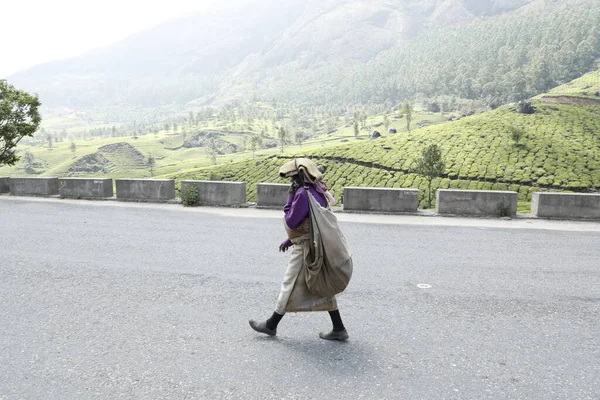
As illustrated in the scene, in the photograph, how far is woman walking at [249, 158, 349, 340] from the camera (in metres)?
4.85

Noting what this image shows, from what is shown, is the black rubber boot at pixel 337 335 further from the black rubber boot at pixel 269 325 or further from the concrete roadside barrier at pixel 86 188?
the concrete roadside barrier at pixel 86 188

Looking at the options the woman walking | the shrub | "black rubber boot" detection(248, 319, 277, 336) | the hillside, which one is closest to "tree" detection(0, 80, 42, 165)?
the shrub

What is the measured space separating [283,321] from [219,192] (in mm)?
10043

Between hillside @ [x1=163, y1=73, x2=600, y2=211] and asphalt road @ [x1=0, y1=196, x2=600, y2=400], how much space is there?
6870 centimetres

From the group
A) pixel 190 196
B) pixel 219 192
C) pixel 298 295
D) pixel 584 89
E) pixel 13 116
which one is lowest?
pixel 298 295

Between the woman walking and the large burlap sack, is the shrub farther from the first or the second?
the large burlap sack

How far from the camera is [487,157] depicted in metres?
97.6

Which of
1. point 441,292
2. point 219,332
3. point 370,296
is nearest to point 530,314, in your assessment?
point 441,292

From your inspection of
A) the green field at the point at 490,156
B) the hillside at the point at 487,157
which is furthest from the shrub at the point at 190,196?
the green field at the point at 490,156

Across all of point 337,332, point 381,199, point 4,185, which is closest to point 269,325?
point 337,332

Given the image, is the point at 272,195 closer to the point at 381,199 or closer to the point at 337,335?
the point at 381,199

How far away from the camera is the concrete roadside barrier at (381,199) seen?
45.7ft

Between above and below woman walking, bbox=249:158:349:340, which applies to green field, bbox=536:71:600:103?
above

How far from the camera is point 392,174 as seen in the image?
94.8m
